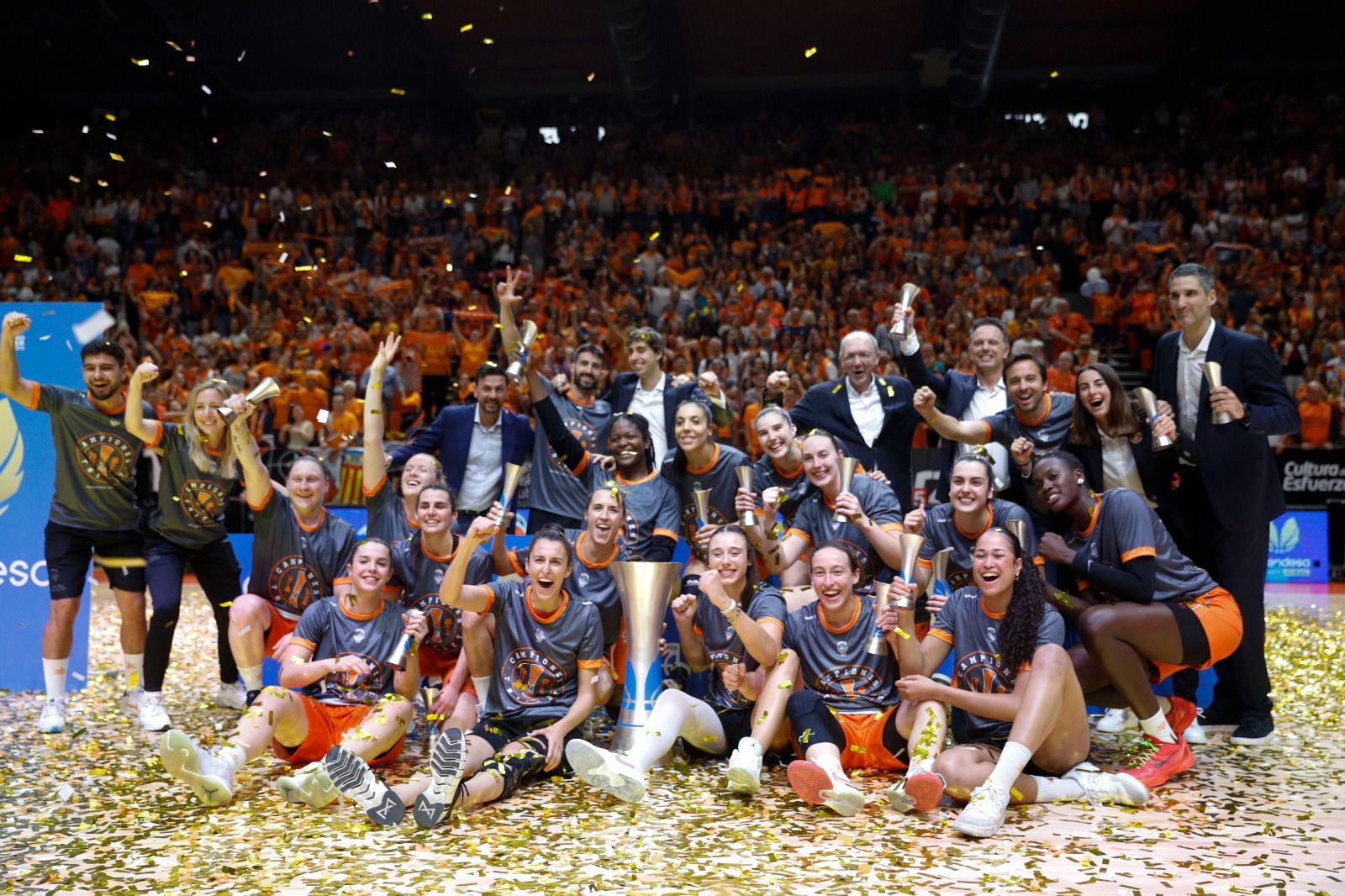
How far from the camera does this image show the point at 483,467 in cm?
648

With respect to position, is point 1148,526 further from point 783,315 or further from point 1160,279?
point 1160,279

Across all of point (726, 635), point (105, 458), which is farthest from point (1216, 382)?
point (105, 458)

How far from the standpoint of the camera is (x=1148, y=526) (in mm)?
4832

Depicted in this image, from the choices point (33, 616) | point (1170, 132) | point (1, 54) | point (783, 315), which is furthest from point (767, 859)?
point (1, 54)

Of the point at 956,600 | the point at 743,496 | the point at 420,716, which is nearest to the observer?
the point at 956,600

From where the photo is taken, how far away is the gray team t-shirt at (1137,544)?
482 centimetres

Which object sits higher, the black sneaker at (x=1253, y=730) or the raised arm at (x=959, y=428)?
the raised arm at (x=959, y=428)

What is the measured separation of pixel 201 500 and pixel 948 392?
388 cm

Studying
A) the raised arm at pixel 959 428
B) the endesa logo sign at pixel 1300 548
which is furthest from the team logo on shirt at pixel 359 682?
the endesa logo sign at pixel 1300 548

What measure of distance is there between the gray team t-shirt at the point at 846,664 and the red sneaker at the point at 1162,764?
987 mm

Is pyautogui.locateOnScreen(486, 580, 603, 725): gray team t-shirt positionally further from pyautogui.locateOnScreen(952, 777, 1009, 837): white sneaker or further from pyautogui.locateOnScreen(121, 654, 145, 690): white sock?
pyautogui.locateOnScreen(121, 654, 145, 690): white sock

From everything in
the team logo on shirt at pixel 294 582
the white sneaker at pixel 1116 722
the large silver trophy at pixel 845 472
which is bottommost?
the white sneaker at pixel 1116 722

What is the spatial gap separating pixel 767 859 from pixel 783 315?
11.6m

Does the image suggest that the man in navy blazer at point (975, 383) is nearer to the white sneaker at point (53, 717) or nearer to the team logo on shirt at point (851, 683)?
the team logo on shirt at point (851, 683)
